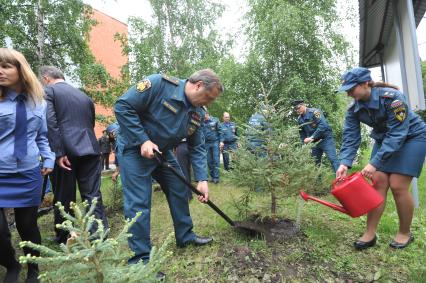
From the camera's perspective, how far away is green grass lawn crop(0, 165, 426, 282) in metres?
2.82

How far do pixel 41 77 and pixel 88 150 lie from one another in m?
1.06

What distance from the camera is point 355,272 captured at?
2891 mm

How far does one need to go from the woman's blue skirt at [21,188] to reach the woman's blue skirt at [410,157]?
3.01 metres

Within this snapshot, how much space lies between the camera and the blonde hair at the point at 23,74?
2422 millimetres

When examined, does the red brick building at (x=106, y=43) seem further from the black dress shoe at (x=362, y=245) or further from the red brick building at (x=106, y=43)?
the black dress shoe at (x=362, y=245)

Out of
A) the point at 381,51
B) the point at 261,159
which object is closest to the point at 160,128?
the point at 261,159

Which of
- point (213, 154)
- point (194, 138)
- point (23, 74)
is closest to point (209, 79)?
point (194, 138)

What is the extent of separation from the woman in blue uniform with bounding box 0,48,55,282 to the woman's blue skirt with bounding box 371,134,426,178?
3037 mm

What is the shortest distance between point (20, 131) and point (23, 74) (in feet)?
1.37

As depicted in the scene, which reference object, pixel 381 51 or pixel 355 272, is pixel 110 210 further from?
pixel 381 51

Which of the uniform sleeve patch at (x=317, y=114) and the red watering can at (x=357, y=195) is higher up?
the uniform sleeve patch at (x=317, y=114)

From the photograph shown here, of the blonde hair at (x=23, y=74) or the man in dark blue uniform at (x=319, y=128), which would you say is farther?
the man in dark blue uniform at (x=319, y=128)

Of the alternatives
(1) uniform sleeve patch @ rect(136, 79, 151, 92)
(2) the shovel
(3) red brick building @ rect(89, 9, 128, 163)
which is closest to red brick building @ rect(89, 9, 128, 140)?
(3) red brick building @ rect(89, 9, 128, 163)

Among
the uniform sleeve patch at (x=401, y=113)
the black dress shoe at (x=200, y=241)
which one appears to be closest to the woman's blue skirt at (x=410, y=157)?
the uniform sleeve patch at (x=401, y=113)
